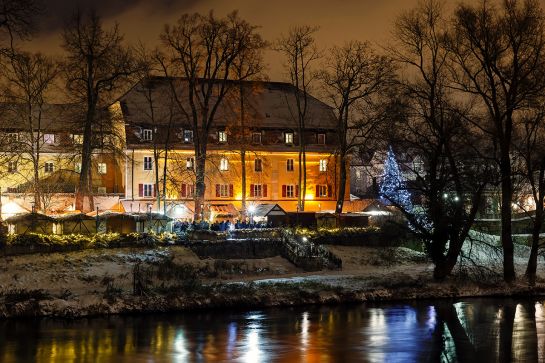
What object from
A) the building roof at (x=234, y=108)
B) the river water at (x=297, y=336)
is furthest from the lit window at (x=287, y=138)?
the river water at (x=297, y=336)

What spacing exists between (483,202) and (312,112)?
43783 millimetres

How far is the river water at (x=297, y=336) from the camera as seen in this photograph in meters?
26.2

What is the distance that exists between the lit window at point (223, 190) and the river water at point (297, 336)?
4300 cm

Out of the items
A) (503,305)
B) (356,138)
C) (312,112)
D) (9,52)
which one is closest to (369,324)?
(503,305)

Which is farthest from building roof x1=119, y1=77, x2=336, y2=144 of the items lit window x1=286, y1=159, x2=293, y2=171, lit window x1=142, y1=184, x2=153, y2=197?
lit window x1=142, y1=184, x2=153, y2=197

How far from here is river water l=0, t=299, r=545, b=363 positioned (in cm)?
2623

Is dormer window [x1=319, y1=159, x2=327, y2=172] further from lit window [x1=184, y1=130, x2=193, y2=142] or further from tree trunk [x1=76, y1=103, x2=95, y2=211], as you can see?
tree trunk [x1=76, y1=103, x2=95, y2=211]

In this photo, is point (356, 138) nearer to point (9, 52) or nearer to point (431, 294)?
point (431, 294)

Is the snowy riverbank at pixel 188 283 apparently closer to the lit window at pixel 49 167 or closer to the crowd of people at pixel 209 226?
the crowd of people at pixel 209 226

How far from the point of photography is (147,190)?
3110 inches

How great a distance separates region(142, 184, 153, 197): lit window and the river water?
140 feet

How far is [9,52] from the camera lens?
35594mm

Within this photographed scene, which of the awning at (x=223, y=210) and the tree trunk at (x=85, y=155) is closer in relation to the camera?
the tree trunk at (x=85, y=155)

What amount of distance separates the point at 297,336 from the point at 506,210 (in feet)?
60.7
